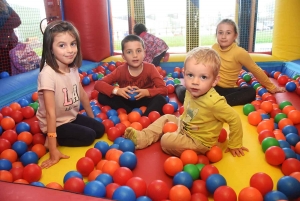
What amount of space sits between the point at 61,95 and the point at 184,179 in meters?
0.98

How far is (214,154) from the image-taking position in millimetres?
1629

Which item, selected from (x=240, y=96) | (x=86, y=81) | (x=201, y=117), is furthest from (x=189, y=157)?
(x=86, y=81)

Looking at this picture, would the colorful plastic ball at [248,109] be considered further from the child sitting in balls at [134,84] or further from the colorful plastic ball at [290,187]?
the colorful plastic ball at [290,187]

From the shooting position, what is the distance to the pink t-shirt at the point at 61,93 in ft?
→ 5.79

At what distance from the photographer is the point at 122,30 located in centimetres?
518

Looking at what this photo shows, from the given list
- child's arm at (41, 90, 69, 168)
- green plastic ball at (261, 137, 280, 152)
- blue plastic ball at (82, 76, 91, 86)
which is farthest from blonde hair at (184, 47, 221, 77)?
blue plastic ball at (82, 76, 91, 86)

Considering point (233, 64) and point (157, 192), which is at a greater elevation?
point (233, 64)

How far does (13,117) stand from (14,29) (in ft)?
5.47

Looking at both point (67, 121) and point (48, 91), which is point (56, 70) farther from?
point (67, 121)

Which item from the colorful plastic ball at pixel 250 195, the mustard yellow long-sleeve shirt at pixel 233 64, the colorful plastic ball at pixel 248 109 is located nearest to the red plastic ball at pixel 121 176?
the colorful plastic ball at pixel 250 195

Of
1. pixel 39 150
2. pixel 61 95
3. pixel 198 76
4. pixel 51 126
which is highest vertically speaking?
pixel 198 76

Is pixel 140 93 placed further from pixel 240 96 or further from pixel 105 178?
pixel 105 178

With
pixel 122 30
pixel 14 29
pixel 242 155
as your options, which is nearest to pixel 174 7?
pixel 122 30

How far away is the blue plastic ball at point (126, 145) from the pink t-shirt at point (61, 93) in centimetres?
46
